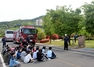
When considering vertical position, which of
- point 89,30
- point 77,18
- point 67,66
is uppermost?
point 77,18

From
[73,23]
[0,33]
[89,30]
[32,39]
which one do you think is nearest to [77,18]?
[73,23]

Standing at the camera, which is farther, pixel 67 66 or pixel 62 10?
pixel 62 10

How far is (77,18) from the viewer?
106 feet

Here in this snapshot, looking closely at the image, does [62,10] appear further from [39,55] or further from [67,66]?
[67,66]

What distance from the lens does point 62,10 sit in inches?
1331

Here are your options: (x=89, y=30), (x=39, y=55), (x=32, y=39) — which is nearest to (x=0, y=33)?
(x=32, y=39)

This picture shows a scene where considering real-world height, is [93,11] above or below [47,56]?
above

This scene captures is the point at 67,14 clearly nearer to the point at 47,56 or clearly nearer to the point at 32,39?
the point at 32,39

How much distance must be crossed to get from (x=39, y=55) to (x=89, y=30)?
40.2 feet

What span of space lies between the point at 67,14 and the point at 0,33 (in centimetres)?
10257

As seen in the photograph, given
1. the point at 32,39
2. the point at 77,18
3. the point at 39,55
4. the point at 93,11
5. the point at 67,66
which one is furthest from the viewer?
the point at 32,39

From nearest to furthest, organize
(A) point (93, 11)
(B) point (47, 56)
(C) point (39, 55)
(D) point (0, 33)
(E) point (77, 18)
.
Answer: (C) point (39, 55)
(B) point (47, 56)
(A) point (93, 11)
(E) point (77, 18)
(D) point (0, 33)

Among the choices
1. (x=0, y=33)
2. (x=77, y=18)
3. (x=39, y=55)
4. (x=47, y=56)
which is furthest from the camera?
(x=0, y=33)

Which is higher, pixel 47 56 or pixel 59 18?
pixel 59 18
